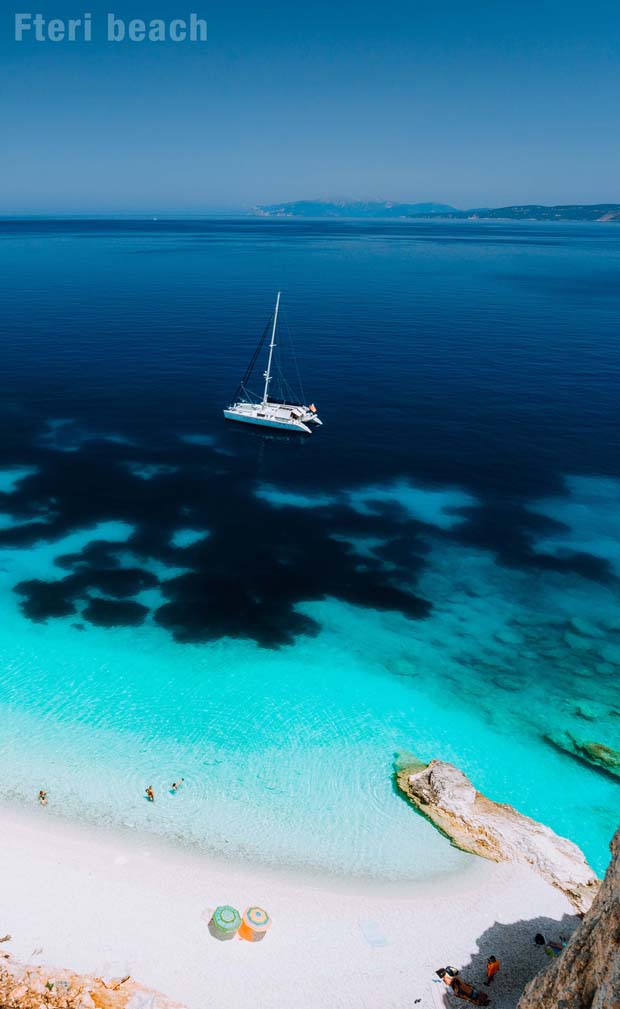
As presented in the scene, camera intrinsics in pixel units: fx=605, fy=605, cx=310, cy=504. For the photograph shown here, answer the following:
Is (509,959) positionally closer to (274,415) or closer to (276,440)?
(276,440)

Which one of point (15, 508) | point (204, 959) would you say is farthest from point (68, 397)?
point (204, 959)

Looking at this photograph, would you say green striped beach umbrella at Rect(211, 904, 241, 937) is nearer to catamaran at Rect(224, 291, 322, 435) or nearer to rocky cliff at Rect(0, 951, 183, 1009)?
rocky cliff at Rect(0, 951, 183, 1009)

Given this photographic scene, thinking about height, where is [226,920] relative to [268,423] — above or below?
below

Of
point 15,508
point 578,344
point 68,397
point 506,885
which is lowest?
point 506,885

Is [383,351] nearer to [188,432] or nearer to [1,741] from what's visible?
[188,432]

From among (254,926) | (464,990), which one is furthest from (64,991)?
(464,990)

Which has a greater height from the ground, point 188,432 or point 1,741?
point 188,432

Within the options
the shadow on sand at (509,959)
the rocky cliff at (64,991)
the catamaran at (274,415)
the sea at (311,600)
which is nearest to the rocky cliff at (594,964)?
the shadow on sand at (509,959)
